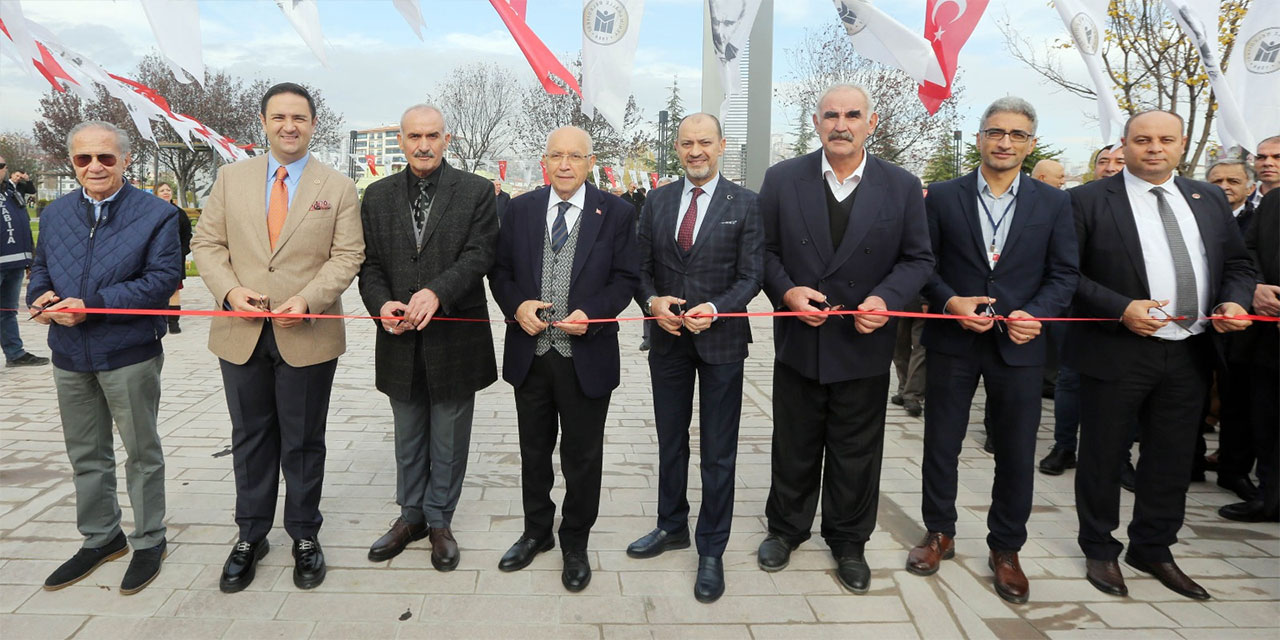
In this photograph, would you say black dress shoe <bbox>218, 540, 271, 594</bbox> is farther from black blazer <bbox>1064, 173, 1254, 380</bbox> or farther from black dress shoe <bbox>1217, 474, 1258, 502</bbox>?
black dress shoe <bbox>1217, 474, 1258, 502</bbox>

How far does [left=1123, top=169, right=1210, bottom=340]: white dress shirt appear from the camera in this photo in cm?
354

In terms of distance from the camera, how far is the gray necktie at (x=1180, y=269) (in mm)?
3512

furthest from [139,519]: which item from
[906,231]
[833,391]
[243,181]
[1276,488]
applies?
[1276,488]

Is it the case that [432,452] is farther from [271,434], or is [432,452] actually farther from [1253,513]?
[1253,513]

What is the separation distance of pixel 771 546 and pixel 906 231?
1.67 meters

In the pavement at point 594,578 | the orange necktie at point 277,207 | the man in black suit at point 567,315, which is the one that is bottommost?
the pavement at point 594,578

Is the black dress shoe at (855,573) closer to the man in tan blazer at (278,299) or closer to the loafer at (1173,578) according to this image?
the loafer at (1173,578)

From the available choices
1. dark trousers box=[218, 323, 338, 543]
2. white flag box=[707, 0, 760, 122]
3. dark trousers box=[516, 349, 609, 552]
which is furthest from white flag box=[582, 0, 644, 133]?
dark trousers box=[218, 323, 338, 543]

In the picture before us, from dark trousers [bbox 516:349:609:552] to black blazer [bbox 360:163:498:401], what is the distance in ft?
1.35

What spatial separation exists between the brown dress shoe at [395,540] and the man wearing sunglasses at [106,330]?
96 cm

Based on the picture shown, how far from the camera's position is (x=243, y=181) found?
3.47 meters

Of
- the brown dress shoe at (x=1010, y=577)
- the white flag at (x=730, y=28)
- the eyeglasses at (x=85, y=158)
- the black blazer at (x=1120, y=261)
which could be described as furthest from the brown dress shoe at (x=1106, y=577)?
the eyeglasses at (x=85, y=158)

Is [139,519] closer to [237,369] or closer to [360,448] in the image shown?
[237,369]

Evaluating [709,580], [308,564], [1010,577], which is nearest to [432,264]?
[308,564]
